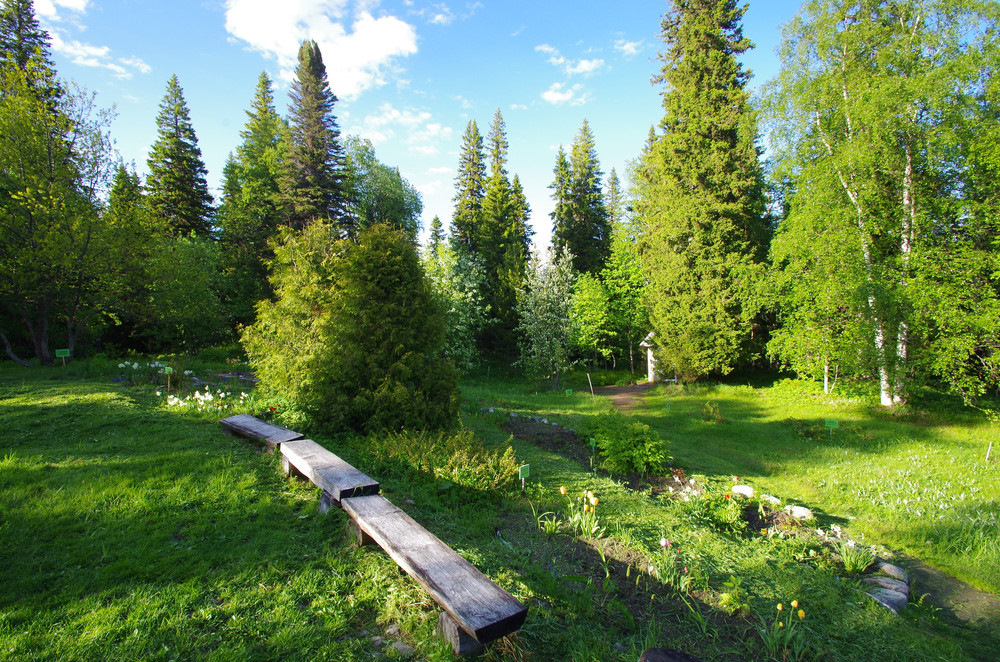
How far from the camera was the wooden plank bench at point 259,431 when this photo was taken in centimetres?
520

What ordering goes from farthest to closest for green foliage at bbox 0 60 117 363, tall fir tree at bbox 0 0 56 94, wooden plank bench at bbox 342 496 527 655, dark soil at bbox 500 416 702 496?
tall fir tree at bbox 0 0 56 94 < green foliage at bbox 0 60 117 363 < dark soil at bbox 500 416 702 496 < wooden plank bench at bbox 342 496 527 655

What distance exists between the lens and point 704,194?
1745cm

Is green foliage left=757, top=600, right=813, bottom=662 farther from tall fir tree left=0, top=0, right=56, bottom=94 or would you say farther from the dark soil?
tall fir tree left=0, top=0, right=56, bottom=94

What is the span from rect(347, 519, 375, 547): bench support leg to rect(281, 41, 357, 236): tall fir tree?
19.8 m

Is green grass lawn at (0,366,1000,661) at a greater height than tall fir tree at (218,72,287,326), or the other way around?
tall fir tree at (218,72,287,326)

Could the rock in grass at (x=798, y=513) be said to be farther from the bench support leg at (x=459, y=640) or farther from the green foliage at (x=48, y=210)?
the green foliage at (x=48, y=210)

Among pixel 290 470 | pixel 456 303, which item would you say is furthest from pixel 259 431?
pixel 456 303

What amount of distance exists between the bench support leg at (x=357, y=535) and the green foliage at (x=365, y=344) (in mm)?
2595

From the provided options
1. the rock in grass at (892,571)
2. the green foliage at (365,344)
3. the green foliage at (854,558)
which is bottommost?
the rock in grass at (892,571)

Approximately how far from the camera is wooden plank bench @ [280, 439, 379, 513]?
378 cm

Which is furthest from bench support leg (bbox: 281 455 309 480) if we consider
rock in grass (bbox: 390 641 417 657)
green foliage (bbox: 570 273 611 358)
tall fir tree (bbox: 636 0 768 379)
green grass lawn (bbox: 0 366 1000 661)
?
green foliage (bbox: 570 273 611 358)

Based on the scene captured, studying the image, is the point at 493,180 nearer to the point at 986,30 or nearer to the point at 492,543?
the point at 986,30

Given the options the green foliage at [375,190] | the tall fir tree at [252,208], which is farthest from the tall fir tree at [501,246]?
the tall fir tree at [252,208]

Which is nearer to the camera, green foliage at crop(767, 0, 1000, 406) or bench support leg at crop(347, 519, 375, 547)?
bench support leg at crop(347, 519, 375, 547)
